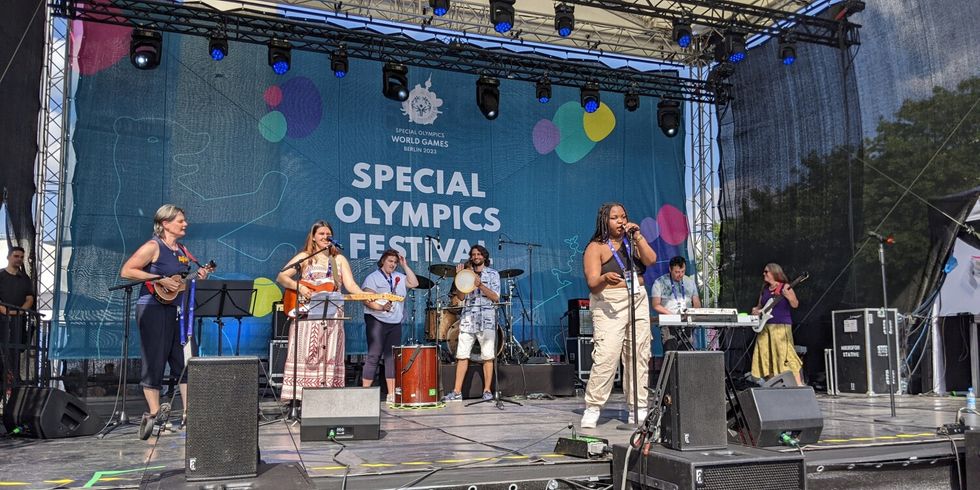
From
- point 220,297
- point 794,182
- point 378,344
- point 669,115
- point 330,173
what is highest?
point 669,115

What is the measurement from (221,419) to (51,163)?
8097mm

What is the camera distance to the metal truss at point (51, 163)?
938 cm

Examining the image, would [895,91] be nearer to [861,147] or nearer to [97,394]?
[861,147]

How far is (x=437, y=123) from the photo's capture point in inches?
468

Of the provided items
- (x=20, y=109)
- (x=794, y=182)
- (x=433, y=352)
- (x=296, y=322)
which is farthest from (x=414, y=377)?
(x=794, y=182)

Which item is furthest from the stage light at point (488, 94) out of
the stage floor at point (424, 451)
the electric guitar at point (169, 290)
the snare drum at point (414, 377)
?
the electric guitar at point (169, 290)

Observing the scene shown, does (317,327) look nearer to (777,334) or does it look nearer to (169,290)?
(169,290)

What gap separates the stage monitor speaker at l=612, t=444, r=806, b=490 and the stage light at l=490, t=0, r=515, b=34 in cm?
700

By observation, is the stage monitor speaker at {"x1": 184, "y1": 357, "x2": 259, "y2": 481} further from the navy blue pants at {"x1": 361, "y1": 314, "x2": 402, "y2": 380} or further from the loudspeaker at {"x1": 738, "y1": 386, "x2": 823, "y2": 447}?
the navy blue pants at {"x1": 361, "y1": 314, "x2": 402, "y2": 380}

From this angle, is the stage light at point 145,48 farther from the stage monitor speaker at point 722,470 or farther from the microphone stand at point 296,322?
the stage monitor speaker at point 722,470

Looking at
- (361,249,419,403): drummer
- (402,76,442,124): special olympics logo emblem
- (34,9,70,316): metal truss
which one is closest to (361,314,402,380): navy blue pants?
(361,249,419,403): drummer

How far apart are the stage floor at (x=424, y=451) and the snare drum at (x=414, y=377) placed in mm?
818

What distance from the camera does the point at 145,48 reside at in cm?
953

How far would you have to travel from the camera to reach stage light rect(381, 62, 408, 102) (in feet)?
35.4
